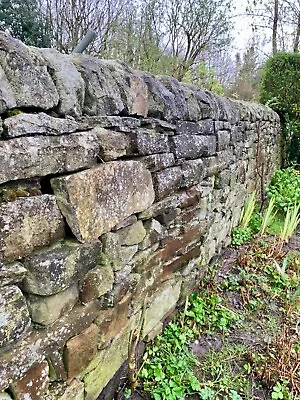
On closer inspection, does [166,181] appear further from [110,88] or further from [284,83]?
[284,83]

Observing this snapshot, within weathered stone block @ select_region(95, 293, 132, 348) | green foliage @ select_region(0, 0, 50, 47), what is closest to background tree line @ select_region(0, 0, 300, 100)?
green foliage @ select_region(0, 0, 50, 47)

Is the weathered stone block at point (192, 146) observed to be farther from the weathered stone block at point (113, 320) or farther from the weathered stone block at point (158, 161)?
the weathered stone block at point (113, 320)

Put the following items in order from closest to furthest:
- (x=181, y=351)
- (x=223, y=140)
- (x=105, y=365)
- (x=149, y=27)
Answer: (x=105, y=365)
(x=181, y=351)
(x=223, y=140)
(x=149, y=27)

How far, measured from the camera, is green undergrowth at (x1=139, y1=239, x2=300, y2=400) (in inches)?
80.9

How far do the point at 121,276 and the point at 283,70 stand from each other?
21.9ft

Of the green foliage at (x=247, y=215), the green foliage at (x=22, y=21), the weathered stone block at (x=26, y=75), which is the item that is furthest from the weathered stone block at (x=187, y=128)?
the green foliage at (x=22, y=21)

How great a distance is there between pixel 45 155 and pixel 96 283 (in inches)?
24.1

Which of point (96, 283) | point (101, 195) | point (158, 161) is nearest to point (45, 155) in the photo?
point (101, 195)

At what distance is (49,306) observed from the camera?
1.24m

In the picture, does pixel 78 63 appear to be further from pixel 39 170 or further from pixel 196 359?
pixel 196 359

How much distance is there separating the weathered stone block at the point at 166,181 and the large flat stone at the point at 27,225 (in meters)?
0.80

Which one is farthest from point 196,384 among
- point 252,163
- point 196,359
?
point 252,163

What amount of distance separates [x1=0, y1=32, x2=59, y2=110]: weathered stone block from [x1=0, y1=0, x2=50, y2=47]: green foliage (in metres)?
5.06

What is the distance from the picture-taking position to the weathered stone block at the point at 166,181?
78.0 inches
